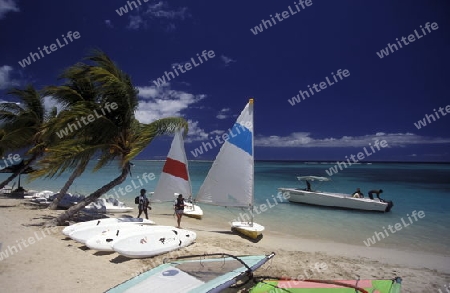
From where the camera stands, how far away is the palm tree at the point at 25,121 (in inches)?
652

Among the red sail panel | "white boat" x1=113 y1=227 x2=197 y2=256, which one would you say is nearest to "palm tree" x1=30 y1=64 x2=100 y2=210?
"white boat" x1=113 y1=227 x2=197 y2=256

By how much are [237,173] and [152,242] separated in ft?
15.4

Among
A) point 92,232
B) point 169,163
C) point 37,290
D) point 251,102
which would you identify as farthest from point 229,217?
point 37,290

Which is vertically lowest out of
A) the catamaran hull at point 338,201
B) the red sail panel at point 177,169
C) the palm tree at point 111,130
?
the catamaran hull at point 338,201

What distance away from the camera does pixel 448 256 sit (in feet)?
35.2

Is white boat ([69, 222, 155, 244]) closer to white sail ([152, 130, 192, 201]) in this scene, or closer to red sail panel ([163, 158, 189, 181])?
white sail ([152, 130, 192, 201])

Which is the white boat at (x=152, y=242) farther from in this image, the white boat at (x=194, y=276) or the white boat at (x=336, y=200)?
the white boat at (x=336, y=200)

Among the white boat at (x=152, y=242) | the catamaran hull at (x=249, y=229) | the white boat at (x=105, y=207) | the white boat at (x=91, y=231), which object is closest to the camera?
the white boat at (x=152, y=242)

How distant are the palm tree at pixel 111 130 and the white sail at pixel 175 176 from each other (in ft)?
11.6

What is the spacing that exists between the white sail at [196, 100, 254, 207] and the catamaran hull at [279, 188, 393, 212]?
11927 millimetres

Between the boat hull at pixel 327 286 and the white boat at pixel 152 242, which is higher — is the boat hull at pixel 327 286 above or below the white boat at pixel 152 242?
below

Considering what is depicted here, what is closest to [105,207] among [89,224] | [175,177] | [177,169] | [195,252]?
[175,177]

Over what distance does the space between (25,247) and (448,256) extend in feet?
49.0

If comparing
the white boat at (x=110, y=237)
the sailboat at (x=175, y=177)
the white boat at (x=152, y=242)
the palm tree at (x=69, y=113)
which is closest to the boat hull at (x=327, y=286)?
the white boat at (x=152, y=242)
